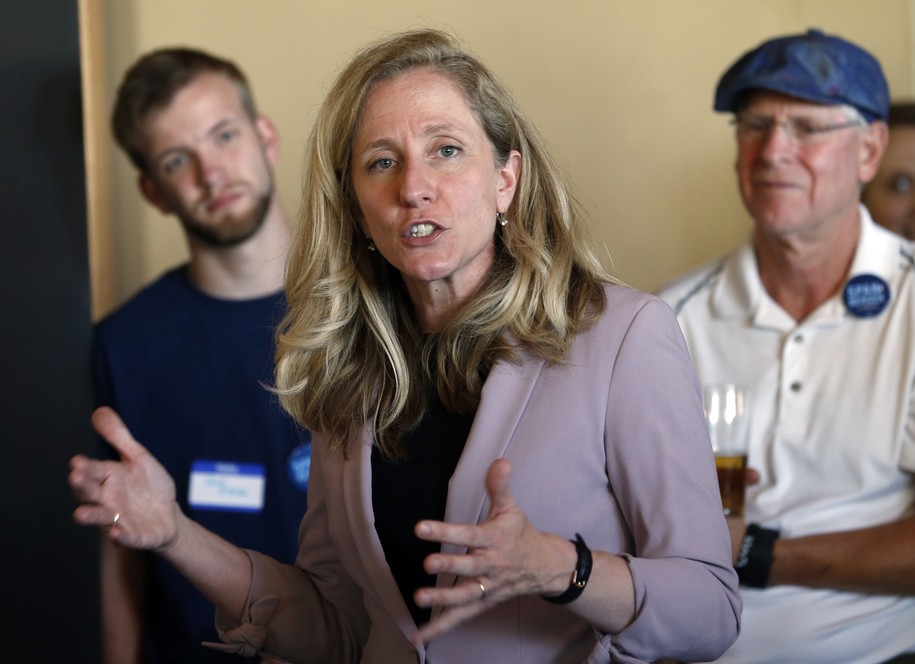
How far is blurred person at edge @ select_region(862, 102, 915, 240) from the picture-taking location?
2.88m

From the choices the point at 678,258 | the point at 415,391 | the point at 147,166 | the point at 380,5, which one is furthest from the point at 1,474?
the point at 678,258

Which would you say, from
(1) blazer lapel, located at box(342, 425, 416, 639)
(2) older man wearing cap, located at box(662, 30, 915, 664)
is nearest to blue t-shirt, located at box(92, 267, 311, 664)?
(1) blazer lapel, located at box(342, 425, 416, 639)

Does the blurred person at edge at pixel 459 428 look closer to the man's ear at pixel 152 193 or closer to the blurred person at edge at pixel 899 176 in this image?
the man's ear at pixel 152 193

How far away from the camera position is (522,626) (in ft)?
4.35

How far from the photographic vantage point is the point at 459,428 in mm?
1436

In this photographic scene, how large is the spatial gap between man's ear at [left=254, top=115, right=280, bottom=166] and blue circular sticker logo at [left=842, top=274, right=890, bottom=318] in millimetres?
1383

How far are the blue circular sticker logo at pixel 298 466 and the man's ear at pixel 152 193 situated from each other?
71cm

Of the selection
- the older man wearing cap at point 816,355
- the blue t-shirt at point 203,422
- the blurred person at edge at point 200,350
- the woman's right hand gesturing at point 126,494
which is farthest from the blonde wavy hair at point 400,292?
the older man wearing cap at point 816,355

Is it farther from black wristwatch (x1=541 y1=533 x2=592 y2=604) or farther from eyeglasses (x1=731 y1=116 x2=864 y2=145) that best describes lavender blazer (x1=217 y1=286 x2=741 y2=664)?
eyeglasses (x1=731 y1=116 x2=864 y2=145)

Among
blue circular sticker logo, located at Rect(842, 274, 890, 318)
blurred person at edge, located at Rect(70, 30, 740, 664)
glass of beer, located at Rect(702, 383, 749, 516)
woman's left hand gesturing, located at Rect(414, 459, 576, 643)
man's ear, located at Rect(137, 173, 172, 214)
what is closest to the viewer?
woman's left hand gesturing, located at Rect(414, 459, 576, 643)

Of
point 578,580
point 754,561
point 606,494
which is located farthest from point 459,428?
point 754,561

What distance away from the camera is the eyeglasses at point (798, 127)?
2.29 meters

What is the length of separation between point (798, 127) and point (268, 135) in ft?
4.11

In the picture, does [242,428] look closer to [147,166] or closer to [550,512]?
[147,166]
